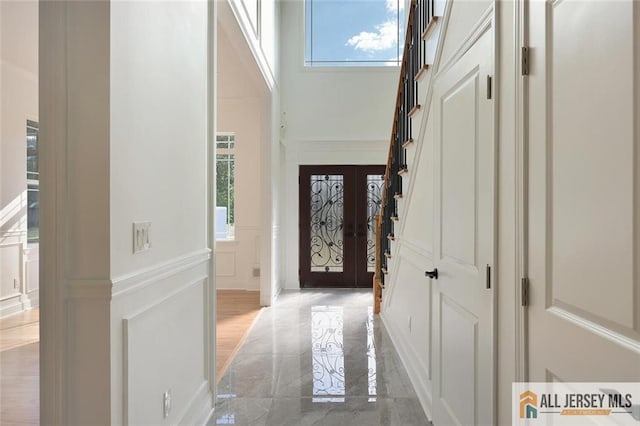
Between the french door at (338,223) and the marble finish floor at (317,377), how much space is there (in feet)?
6.20

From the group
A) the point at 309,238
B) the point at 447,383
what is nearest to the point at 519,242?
the point at 447,383

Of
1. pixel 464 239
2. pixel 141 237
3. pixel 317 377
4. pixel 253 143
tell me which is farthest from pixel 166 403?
pixel 253 143

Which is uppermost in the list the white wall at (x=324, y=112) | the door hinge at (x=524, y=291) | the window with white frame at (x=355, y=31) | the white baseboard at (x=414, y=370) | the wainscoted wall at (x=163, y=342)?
the window with white frame at (x=355, y=31)

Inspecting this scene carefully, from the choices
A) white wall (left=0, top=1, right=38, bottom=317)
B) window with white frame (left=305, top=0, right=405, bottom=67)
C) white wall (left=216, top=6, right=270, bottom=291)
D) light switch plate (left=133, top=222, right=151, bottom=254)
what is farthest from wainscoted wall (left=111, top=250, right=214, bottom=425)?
window with white frame (left=305, top=0, right=405, bottom=67)

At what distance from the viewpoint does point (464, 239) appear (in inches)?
81.0

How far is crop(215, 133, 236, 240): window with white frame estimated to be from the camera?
700cm

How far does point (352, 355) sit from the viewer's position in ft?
12.3

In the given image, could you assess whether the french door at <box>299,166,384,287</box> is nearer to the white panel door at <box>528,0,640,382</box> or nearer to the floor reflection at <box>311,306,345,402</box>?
the floor reflection at <box>311,306,345,402</box>

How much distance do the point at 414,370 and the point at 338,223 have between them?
404cm

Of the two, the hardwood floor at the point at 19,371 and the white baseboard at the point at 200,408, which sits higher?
the white baseboard at the point at 200,408

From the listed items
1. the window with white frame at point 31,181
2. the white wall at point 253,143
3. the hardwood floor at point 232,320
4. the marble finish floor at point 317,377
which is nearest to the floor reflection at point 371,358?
the marble finish floor at point 317,377

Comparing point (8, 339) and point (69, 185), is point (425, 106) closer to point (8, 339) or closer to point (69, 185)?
point (69, 185)

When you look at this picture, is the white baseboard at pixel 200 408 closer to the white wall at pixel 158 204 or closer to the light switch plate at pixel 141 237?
the white wall at pixel 158 204

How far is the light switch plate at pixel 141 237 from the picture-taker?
171 cm
